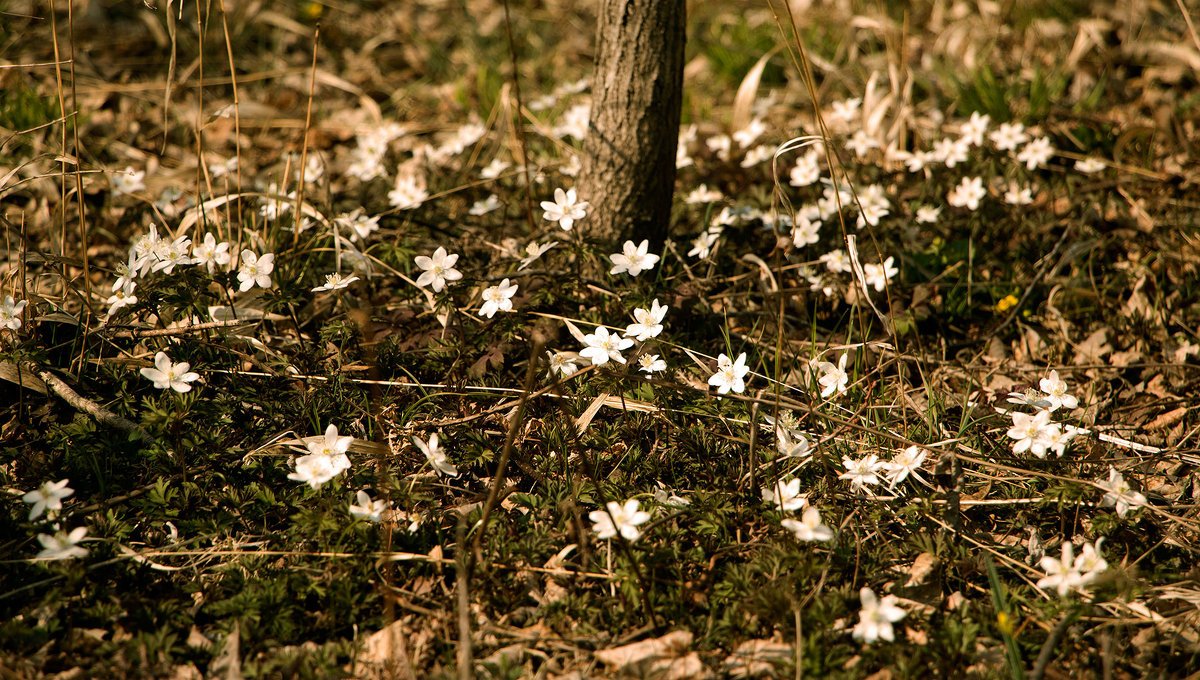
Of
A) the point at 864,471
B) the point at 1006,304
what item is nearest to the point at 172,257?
the point at 864,471

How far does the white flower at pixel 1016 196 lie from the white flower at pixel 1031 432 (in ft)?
4.46

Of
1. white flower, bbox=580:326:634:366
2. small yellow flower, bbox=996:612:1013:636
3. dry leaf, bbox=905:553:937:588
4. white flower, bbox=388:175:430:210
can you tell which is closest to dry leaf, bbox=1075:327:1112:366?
dry leaf, bbox=905:553:937:588

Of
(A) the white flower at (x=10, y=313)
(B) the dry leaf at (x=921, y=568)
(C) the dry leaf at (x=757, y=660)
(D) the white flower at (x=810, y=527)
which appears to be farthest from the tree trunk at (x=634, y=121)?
(A) the white flower at (x=10, y=313)

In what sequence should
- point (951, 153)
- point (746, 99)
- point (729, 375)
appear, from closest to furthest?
point (729, 375)
point (951, 153)
point (746, 99)

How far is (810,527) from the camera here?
1.99 meters

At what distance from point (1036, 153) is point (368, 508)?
3019mm

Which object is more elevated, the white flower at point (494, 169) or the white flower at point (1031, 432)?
the white flower at point (494, 169)

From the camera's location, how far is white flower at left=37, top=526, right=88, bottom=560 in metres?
1.88

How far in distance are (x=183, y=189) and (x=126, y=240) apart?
0.31 metres

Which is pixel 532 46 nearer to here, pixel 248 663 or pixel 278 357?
pixel 278 357

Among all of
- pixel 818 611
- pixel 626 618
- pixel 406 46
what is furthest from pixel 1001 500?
pixel 406 46

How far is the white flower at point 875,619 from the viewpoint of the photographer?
1.81m

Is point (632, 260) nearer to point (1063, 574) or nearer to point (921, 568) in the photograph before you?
point (921, 568)

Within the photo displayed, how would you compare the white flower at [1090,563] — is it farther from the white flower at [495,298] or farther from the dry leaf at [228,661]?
the dry leaf at [228,661]
